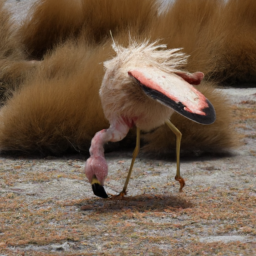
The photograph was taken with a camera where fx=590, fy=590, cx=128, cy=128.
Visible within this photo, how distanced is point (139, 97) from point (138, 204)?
0.64 meters

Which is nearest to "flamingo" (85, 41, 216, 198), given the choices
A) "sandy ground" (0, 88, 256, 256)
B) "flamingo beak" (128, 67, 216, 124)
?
"flamingo beak" (128, 67, 216, 124)

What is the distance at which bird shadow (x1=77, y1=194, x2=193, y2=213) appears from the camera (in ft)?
11.3

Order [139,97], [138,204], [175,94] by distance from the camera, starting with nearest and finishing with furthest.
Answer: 1. [175,94]
2. [139,97]
3. [138,204]

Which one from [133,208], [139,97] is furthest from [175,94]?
[133,208]

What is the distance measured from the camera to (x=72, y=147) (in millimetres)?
5000

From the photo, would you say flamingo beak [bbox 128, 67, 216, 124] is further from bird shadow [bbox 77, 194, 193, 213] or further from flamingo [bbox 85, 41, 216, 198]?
bird shadow [bbox 77, 194, 193, 213]

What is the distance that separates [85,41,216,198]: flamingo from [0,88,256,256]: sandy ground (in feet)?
0.68

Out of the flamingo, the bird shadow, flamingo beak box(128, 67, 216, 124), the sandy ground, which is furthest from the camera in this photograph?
the bird shadow

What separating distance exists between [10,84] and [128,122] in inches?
133

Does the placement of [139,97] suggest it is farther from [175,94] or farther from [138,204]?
[138,204]

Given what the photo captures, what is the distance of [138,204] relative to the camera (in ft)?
11.5

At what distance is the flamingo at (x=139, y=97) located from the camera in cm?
310

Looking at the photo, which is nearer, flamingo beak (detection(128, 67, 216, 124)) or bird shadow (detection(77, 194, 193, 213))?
flamingo beak (detection(128, 67, 216, 124))

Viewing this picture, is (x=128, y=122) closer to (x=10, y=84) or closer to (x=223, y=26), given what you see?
(x=10, y=84)
